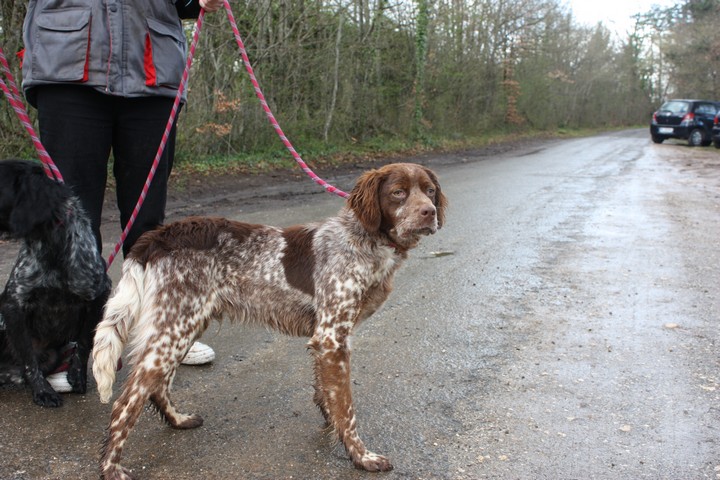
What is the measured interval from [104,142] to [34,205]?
553mm

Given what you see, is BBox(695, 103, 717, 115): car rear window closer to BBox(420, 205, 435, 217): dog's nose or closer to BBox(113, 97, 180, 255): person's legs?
BBox(420, 205, 435, 217): dog's nose

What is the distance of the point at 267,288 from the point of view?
3.19 m

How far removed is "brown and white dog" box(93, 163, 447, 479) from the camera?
9.37 ft

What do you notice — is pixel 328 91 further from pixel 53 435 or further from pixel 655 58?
pixel 655 58

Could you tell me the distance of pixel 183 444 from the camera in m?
3.03

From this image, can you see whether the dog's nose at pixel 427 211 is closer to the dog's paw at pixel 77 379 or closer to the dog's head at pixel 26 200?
the dog's head at pixel 26 200

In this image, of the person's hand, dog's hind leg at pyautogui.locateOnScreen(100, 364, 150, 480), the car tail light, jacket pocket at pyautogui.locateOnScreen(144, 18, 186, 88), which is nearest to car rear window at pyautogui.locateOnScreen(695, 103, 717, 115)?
the car tail light

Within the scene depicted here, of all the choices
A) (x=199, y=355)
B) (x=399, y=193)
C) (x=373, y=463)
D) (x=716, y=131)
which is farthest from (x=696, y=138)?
(x=373, y=463)

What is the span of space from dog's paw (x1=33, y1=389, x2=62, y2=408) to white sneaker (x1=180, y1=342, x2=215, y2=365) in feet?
2.58

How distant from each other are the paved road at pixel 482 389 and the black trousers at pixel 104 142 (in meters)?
1.09

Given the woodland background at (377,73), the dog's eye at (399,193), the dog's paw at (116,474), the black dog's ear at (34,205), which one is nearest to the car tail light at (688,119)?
the woodland background at (377,73)

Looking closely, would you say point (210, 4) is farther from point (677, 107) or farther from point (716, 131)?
point (677, 107)

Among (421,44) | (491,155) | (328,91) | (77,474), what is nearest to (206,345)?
(77,474)

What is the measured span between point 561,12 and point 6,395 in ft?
142
